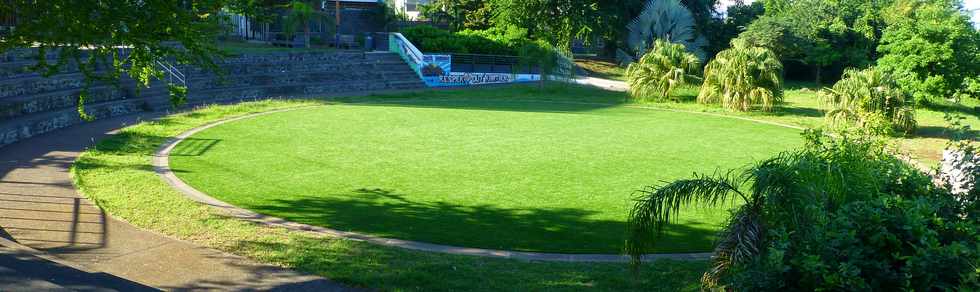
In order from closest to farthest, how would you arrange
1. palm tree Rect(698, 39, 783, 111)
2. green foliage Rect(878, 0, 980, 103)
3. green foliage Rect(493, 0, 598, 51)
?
palm tree Rect(698, 39, 783, 111) → green foliage Rect(878, 0, 980, 103) → green foliage Rect(493, 0, 598, 51)

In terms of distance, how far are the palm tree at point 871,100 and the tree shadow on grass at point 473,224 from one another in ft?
46.8

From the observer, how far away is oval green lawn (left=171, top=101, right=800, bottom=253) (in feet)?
38.4

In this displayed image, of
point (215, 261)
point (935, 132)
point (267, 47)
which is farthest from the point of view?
point (267, 47)

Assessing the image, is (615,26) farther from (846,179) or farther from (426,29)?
(846,179)

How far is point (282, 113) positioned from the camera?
82.7 ft

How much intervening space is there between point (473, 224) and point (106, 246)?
4.97m

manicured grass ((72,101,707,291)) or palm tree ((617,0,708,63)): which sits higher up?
palm tree ((617,0,708,63))

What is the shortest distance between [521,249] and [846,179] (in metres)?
4.22

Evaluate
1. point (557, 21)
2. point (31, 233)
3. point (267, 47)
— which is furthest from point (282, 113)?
point (557, 21)

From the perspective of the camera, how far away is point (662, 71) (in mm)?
32875

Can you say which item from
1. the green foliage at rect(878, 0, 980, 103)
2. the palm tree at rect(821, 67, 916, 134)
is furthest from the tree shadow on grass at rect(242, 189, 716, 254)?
the green foliage at rect(878, 0, 980, 103)

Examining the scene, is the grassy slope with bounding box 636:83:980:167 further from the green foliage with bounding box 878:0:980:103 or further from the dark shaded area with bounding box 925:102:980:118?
the green foliage with bounding box 878:0:980:103

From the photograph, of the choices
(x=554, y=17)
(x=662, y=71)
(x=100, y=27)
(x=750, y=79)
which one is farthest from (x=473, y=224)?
(x=554, y=17)

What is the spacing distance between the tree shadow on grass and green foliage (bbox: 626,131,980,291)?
9.02 ft
